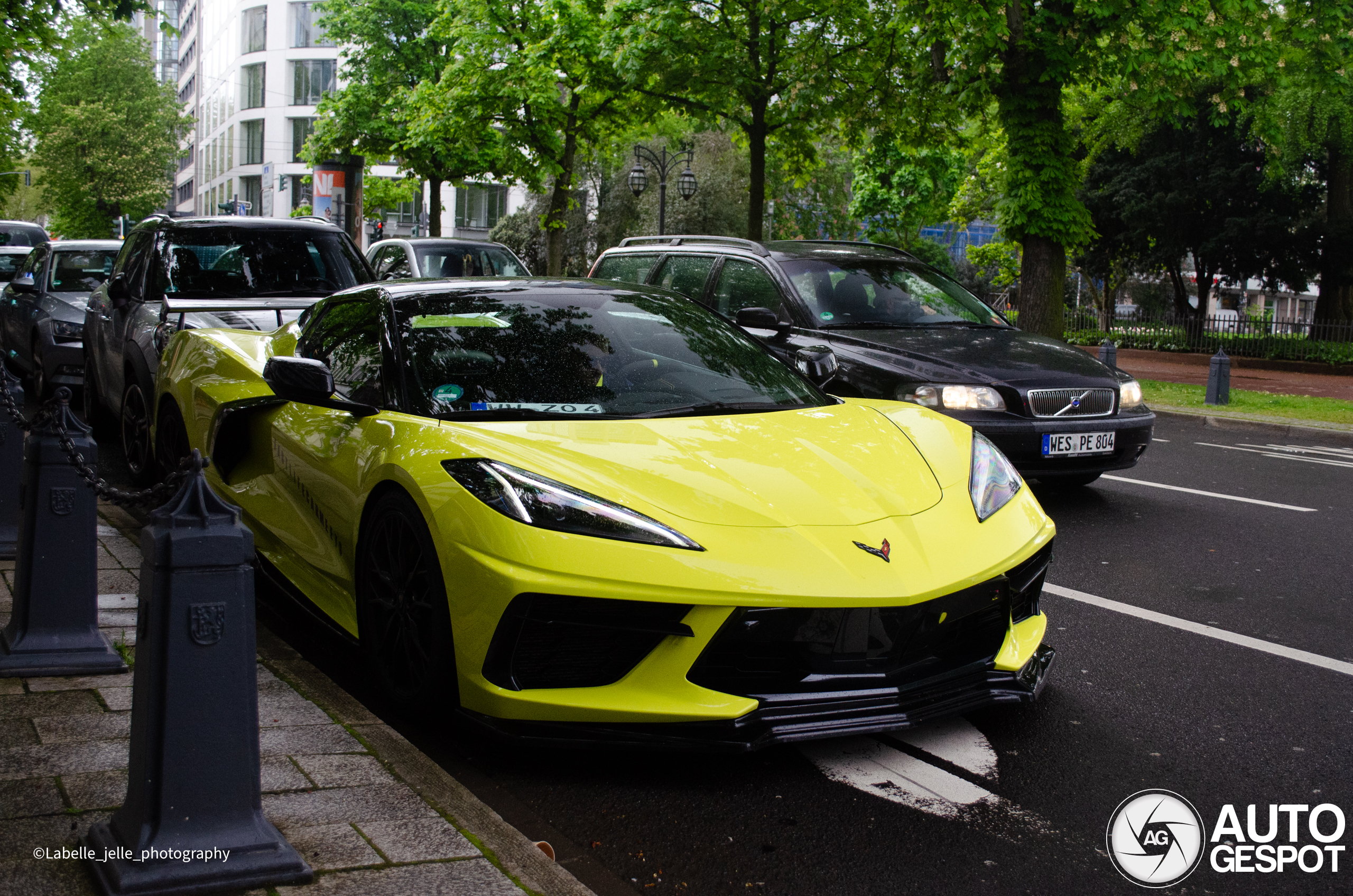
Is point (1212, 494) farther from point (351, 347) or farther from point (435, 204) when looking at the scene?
point (435, 204)

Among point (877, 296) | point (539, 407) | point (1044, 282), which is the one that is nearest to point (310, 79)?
point (1044, 282)

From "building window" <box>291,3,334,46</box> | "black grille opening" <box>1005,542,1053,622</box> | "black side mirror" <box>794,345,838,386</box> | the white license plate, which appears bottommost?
"black grille opening" <box>1005,542,1053,622</box>

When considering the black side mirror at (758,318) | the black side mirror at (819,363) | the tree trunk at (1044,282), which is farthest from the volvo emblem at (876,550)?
the tree trunk at (1044,282)

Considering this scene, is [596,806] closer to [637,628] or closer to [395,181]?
[637,628]

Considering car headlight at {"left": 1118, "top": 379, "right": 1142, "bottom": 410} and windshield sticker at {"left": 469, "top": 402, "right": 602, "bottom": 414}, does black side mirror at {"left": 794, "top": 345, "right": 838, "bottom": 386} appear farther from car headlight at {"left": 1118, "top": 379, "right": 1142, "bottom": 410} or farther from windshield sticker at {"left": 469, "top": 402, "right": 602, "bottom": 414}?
car headlight at {"left": 1118, "top": 379, "right": 1142, "bottom": 410}

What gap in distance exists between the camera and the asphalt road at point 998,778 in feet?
9.49

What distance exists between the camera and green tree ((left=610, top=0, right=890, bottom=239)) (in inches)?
742

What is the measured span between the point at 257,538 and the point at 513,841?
2764 millimetres

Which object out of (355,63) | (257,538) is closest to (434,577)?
(257,538)

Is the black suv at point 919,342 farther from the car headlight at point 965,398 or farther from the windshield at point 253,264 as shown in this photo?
the windshield at point 253,264

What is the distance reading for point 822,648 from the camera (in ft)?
10.6

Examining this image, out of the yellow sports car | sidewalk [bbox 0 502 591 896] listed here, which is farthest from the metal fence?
sidewalk [bbox 0 502 591 896]

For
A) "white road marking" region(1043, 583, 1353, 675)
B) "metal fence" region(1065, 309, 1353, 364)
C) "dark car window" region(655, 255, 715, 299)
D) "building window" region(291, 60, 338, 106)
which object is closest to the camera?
"white road marking" region(1043, 583, 1353, 675)

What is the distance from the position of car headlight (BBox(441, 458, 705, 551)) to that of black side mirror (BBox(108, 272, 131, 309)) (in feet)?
19.3
